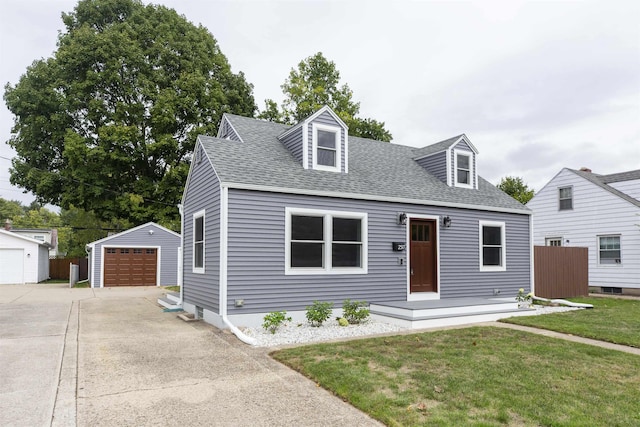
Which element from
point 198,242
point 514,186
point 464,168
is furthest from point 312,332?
point 514,186

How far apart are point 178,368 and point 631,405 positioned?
18.0ft

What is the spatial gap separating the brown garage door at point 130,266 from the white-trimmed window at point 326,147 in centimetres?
1535

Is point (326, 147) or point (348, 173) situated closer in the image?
point (326, 147)

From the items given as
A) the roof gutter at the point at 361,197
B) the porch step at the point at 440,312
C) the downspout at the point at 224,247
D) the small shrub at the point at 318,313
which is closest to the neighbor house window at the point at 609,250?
the roof gutter at the point at 361,197

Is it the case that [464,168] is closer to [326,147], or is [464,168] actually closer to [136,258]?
[326,147]

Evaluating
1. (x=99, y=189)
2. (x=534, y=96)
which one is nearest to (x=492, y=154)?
(x=534, y=96)

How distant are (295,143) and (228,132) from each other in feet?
8.83

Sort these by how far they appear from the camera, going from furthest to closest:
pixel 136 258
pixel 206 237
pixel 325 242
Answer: pixel 136 258 → pixel 206 237 → pixel 325 242

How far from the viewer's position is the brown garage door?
72.3 ft

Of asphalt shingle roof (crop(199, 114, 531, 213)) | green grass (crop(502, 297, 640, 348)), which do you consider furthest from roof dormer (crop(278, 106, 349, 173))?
green grass (crop(502, 297, 640, 348))

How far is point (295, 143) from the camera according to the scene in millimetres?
11273

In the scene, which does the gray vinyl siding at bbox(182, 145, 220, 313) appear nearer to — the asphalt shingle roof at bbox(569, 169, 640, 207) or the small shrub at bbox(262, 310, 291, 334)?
the small shrub at bbox(262, 310, 291, 334)

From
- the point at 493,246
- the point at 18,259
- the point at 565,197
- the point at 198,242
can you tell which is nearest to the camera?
the point at 198,242

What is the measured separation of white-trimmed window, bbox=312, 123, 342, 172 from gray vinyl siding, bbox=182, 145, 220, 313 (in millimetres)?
2780
